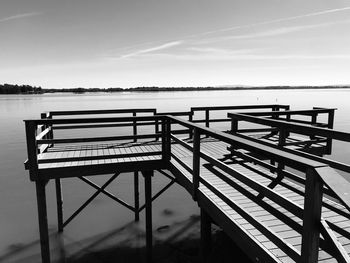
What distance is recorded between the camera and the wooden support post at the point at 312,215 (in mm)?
1985

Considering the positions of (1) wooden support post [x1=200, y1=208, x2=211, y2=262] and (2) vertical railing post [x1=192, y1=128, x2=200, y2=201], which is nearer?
(2) vertical railing post [x1=192, y1=128, x2=200, y2=201]

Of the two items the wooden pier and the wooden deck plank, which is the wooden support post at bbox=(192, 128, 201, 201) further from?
the wooden deck plank

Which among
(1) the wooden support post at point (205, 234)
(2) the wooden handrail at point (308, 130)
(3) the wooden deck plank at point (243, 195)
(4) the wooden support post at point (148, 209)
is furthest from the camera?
(4) the wooden support post at point (148, 209)

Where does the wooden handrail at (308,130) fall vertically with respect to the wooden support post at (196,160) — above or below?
above

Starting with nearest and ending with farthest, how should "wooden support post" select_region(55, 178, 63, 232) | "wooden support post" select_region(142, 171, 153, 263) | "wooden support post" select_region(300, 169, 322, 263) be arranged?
"wooden support post" select_region(300, 169, 322, 263)
"wooden support post" select_region(142, 171, 153, 263)
"wooden support post" select_region(55, 178, 63, 232)

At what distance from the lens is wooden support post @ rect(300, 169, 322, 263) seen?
198 cm

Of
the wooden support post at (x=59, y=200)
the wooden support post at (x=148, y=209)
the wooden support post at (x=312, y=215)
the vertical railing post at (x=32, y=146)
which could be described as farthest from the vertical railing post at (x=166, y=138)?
the wooden support post at (x=312, y=215)

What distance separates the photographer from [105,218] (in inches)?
431

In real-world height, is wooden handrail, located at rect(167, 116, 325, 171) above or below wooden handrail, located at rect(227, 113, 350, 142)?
above

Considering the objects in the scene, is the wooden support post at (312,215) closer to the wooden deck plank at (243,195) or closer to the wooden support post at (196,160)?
the wooden deck plank at (243,195)

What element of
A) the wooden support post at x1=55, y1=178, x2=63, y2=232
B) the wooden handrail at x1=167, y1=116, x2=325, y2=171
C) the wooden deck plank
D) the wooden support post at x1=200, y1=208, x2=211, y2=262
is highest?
the wooden handrail at x1=167, y1=116, x2=325, y2=171

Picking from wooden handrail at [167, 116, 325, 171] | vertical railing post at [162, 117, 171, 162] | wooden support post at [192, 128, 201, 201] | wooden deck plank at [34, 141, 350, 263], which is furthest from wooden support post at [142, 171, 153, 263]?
wooden handrail at [167, 116, 325, 171]

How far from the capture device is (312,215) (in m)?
2.03

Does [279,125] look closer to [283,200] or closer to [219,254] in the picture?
[283,200]
